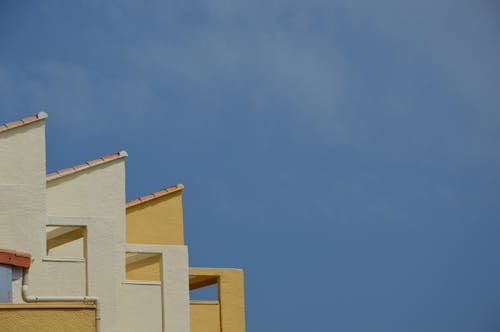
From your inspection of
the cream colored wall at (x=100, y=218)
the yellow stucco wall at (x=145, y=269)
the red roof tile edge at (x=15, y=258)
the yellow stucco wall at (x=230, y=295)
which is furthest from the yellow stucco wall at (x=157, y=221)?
the red roof tile edge at (x=15, y=258)

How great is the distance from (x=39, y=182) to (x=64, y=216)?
5.05 feet

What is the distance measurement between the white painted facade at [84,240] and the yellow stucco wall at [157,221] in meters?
1.88

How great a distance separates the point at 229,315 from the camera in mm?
49250

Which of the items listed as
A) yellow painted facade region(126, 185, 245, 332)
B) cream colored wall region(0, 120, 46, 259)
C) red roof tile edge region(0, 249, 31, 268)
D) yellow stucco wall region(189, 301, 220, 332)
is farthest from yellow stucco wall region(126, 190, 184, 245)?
red roof tile edge region(0, 249, 31, 268)

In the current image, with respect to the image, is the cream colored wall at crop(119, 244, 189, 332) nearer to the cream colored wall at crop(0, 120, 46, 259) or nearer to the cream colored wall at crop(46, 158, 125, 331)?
the cream colored wall at crop(46, 158, 125, 331)

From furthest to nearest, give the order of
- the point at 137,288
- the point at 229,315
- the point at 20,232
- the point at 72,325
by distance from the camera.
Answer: the point at 229,315 → the point at 137,288 → the point at 20,232 → the point at 72,325

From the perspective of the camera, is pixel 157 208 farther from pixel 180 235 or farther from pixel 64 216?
pixel 64 216

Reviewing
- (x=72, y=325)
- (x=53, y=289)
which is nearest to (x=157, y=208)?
(x=53, y=289)

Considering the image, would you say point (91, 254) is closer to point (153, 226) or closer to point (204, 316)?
point (153, 226)

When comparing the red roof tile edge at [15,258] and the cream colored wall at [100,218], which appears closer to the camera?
the red roof tile edge at [15,258]

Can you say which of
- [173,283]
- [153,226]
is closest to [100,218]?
[173,283]

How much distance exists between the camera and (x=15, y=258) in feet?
136

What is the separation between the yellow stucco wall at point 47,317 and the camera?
3781 centimetres

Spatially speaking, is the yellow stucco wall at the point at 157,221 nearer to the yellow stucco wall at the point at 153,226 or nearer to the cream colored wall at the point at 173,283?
the yellow stucco wall at the point at 153,226
